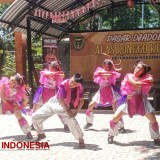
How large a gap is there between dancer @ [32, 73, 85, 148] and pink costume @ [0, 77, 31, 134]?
1.80 ft

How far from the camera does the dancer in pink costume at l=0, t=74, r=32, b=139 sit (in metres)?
7.70

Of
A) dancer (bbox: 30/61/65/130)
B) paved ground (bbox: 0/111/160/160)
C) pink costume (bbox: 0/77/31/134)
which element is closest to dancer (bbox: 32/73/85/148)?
paved ground (bbox: 0/111/160/160)

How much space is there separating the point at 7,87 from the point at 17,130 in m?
1.64

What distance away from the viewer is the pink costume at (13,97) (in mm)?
7734

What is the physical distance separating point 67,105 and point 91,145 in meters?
0.97

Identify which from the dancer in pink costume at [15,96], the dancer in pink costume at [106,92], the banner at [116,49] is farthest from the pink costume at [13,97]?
the banner at [116,49]

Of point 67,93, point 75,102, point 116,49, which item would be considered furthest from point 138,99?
point 116,49

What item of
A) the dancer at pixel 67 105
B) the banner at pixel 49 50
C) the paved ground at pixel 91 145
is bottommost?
the paved ground at pixel 91 145

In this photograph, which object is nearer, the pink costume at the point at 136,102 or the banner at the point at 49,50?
the pink costume at the point at 136,102

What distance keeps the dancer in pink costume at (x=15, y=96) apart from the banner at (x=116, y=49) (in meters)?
7.00

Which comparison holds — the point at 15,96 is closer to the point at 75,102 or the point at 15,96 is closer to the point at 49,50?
the point at 75,102

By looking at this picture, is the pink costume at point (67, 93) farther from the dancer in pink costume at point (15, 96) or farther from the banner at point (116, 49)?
the banner at point (116, 49)

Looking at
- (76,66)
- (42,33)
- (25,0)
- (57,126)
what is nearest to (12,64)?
(42,33)

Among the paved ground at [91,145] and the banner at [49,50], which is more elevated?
the banner at [49,50]
